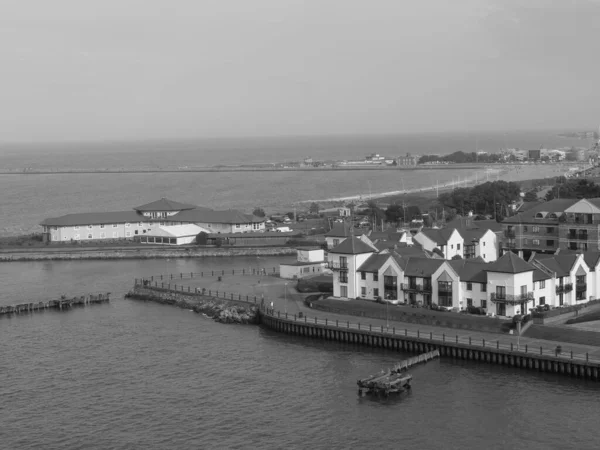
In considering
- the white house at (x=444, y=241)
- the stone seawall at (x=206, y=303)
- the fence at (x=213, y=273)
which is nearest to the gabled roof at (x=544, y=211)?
the white house at (x=444, y=241)

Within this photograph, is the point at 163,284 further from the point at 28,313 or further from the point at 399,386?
the point at 399,386

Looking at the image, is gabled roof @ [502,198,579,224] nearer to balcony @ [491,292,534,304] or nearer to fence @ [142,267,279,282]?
balcony @ [491,292,534,304]

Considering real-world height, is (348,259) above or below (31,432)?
above

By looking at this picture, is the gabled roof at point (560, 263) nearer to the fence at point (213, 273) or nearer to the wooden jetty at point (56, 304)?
the fence at point (213, 273)

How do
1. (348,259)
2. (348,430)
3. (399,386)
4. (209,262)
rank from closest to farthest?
(348,430), (399,386), (348,259), (209,262)

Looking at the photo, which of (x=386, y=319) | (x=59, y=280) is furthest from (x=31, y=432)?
(x=59, y=280)

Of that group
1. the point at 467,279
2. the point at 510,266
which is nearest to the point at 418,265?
the point at 467,279
